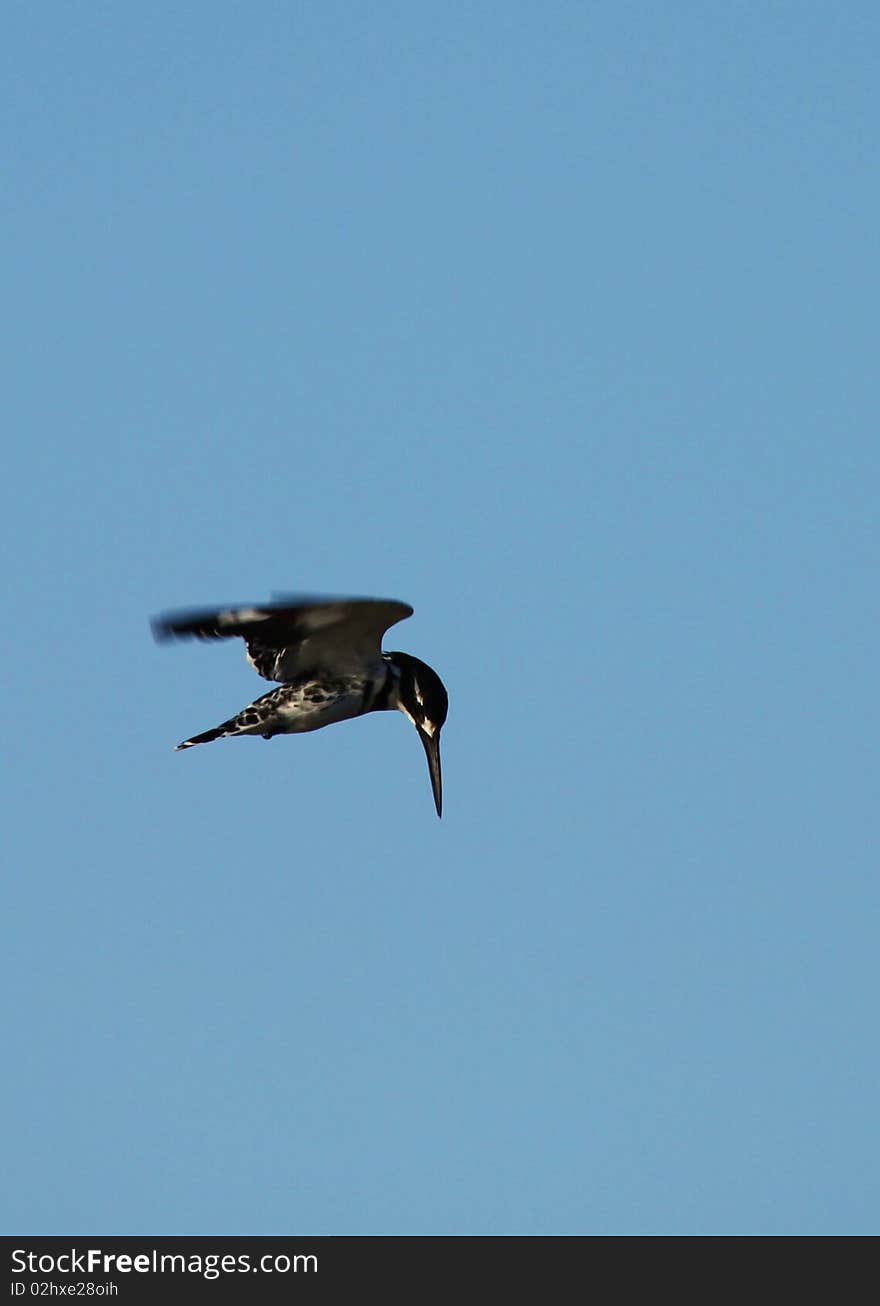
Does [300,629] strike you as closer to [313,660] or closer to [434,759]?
[313,660]

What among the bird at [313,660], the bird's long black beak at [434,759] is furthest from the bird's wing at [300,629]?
the bird's long black beak at [434,759]

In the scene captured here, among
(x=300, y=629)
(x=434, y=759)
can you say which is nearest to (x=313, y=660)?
(x=300, y=629)

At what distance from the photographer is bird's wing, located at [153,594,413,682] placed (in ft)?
95.7

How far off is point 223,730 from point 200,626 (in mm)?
1320

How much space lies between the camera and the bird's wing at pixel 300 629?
2916 cm

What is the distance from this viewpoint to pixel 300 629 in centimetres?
2989

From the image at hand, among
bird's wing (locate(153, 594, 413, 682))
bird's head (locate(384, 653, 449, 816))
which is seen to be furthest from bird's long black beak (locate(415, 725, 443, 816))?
bird's wing (locate(153, 594, 413, 682))

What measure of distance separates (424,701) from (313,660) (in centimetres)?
140

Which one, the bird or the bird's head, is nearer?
the bird

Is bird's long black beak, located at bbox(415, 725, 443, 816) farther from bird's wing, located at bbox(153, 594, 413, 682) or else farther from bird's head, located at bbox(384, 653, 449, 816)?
bird's wing, located at bbox(153, 594, 413, 682)

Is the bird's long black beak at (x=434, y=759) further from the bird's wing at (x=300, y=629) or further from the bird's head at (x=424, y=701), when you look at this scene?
the bird's wing at (x=300, y=629)

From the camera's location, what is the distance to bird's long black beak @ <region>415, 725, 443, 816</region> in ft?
104
